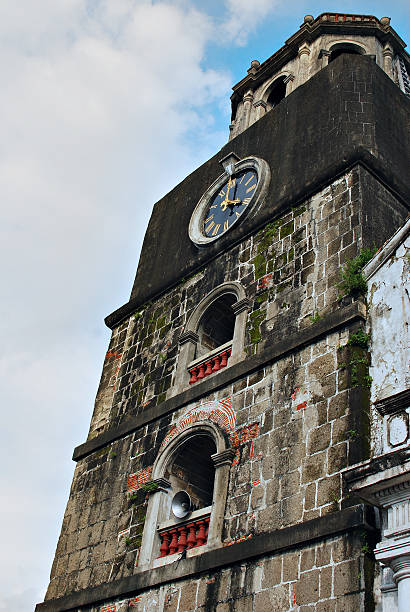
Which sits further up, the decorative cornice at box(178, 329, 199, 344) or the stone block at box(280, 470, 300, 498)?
the decorative cornice at box(178, 329, 199, 344)

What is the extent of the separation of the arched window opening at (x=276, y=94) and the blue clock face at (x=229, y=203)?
4.45 m

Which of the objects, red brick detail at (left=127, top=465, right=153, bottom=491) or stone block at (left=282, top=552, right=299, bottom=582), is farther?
red brick detail at (left=127, top=465, right=153, bottom=491)

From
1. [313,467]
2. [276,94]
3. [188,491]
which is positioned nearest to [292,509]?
[313,467]

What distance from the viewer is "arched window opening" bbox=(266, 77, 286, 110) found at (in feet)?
60.3

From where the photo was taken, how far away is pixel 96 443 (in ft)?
44.5

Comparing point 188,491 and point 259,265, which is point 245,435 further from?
point 259,265

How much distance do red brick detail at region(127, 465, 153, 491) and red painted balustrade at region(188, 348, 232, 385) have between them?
159cm

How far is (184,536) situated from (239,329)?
10.5 feet

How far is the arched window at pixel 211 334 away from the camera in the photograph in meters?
12.1

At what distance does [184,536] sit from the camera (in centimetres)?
Result: 1064

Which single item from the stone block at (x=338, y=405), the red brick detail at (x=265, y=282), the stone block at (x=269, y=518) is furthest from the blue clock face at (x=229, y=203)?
the stone block at (x=269, y=518)

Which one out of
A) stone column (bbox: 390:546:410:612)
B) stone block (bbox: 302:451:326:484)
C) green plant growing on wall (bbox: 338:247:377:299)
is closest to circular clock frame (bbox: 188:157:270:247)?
green plant growing on wall (bbox: 338:247:377:299)

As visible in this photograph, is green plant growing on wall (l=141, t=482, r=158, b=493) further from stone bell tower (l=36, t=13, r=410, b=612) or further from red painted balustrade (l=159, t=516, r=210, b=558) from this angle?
red painted balustrade (l=159, t=516, r=210, b=558)

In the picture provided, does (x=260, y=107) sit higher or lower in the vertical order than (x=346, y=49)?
lower
